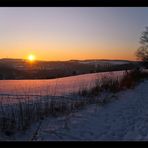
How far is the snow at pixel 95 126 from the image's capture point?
4.12m

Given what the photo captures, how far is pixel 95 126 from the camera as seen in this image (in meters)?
4.98

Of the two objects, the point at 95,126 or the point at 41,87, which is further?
the point at 41,87

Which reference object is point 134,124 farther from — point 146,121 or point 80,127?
point 80,127

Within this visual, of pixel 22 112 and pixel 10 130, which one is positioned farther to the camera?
pixel 22 112

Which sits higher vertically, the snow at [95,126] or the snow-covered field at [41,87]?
the snow-covered field at [41,87]

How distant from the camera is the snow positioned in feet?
13.5

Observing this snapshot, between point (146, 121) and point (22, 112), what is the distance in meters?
→ 1.88

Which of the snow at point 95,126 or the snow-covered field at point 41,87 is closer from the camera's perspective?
the snow at point 95,126

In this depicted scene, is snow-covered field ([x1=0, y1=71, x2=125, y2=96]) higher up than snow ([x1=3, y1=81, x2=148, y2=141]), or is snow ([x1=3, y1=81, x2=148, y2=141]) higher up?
snow-covered field ([x1=0, y1=71, x2=125, y2=96])

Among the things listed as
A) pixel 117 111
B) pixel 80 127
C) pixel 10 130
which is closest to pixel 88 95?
pixel 117 111

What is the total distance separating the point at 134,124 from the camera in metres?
5.07

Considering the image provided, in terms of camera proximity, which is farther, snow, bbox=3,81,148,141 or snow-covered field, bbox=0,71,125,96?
snow-covered field, bbox=0,71,125,96

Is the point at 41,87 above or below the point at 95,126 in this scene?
above
